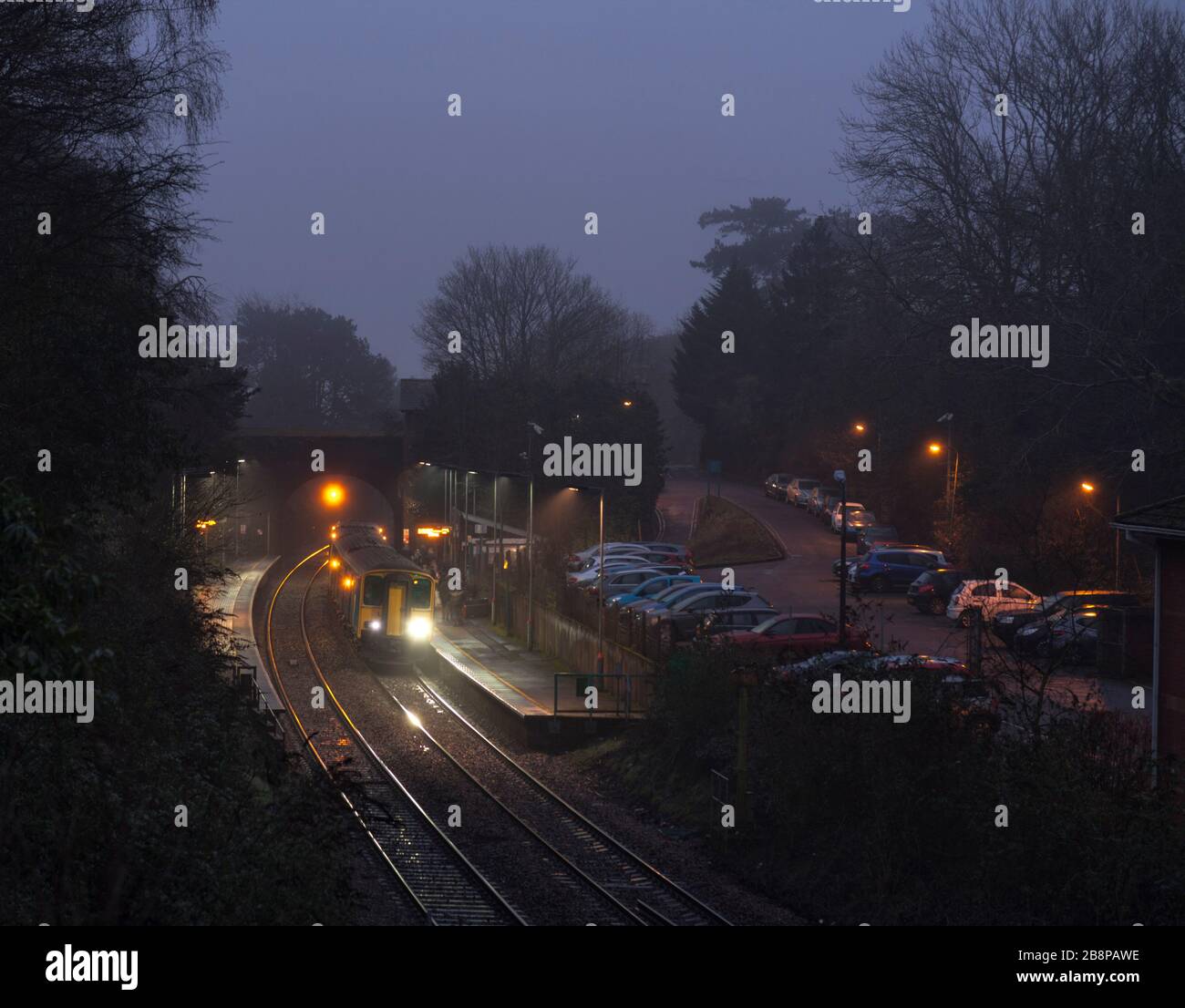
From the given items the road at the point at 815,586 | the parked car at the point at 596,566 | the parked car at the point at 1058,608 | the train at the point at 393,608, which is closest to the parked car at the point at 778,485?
the road at the point at 815,586

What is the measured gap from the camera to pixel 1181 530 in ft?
51.9

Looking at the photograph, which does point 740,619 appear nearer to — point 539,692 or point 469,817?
point 539,692

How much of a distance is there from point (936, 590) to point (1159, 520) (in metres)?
19.6

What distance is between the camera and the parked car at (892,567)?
40531 millimetres

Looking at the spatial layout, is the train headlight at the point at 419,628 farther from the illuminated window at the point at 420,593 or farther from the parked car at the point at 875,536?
the parked car at the point at 875,536

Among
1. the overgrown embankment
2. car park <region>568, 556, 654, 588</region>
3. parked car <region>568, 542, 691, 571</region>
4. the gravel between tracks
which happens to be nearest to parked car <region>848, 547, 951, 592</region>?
car park <region>568, 556, 654, 588</region>

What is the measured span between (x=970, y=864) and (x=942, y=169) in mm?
31291

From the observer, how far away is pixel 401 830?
1966 centimetres

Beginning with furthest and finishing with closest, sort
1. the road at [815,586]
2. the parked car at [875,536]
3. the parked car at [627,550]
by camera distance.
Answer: the parked car at [875,536]
the parked car at [627,550]
the road at [815,586]

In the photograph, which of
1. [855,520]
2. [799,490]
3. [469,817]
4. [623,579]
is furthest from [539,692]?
[799,490]

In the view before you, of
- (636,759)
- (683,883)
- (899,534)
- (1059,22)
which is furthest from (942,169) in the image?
(683,883)

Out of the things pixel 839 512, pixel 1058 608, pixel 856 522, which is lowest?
pixel 1058 608

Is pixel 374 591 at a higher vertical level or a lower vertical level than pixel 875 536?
lower

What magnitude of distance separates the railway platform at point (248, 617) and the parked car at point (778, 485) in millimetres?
26423
